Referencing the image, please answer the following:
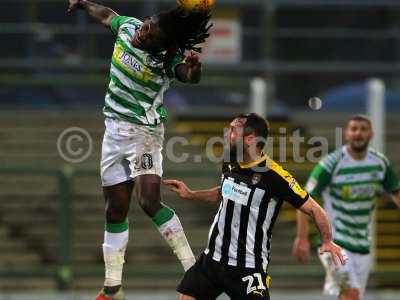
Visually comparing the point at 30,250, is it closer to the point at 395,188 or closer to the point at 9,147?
the point at 9,147

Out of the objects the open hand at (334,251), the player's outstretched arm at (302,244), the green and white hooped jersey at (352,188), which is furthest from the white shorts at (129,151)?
the green and white hooped jersey at (352,188)

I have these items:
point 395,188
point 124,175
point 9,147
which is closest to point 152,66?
point 124,175

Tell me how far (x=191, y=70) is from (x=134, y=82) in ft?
2.24

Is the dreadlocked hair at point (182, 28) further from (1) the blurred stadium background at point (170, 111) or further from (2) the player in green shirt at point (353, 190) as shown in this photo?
(1) the blurred stadium background at point (170, 111)

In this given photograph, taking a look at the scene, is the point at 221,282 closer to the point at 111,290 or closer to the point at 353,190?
the point at 111,290

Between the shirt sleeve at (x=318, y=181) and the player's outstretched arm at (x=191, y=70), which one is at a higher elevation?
the player's outstretched arm at (x=191, y=70)

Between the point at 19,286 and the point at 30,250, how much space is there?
21.4 inches

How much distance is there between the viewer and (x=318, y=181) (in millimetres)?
11711

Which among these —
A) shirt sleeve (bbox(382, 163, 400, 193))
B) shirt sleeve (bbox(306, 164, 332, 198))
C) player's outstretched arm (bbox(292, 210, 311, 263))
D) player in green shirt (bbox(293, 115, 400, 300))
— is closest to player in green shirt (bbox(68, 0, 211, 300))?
player's outstretched arm (bbox(292, 210, 311, 263))

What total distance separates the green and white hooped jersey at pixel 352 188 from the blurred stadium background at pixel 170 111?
3.81 m

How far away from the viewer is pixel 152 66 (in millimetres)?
9289

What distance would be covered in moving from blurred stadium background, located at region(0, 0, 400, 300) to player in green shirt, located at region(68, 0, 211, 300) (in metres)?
6.15

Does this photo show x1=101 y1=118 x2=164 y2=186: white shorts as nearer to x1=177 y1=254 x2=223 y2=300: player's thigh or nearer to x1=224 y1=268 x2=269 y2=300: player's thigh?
x1=177 y1=254 x2=223 y2=300: player's thigh

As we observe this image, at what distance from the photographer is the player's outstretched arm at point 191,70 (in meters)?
8.78
